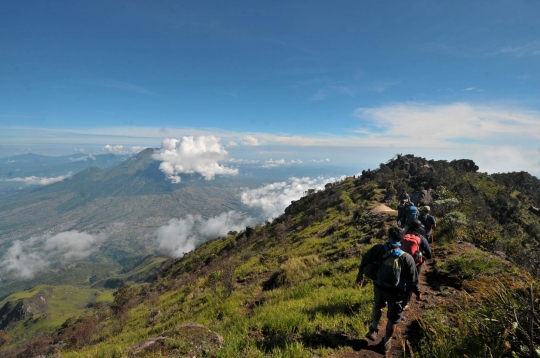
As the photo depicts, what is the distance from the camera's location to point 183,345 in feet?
17.7

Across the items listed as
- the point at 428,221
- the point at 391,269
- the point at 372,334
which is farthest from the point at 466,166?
the point at 391,269

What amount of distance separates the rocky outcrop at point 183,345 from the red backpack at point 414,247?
215 inches

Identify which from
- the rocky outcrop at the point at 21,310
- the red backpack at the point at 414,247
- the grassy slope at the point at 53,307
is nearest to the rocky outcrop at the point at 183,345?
the red backpack at the point at 414,247

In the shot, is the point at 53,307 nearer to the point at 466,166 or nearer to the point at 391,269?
the point at 391,269

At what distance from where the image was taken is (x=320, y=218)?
32312mm

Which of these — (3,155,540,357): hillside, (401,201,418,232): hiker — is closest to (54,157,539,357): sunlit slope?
(3,155,540,357): hillside

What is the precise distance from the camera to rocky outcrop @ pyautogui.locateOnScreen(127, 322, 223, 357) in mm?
5129

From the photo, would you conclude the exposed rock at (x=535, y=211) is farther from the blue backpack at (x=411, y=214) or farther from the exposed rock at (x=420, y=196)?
the blue backpack at (x=411, y=214)

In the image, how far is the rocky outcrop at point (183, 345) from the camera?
16.8 feet

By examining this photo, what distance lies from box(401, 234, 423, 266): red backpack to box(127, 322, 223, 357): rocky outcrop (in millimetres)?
5451

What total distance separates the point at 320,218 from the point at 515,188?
36777 mm

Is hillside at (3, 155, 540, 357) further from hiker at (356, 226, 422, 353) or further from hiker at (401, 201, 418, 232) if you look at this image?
hiker at (401, 201, 418, 232)

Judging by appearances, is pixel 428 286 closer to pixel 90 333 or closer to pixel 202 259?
pixel 90 333

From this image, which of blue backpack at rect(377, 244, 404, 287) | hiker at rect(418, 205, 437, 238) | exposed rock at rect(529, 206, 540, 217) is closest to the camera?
blue backpack at rect(377, 244, 404, 287)
